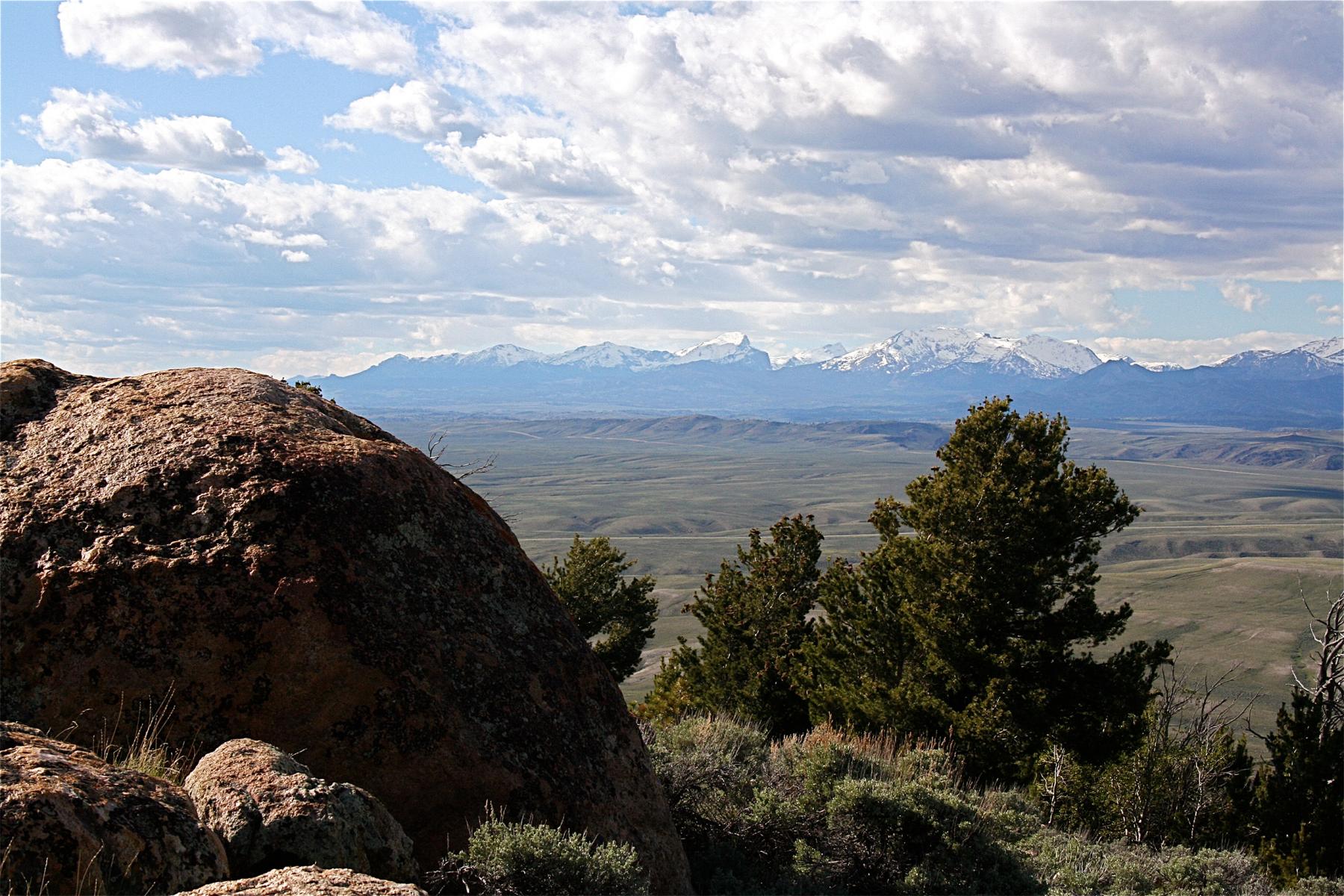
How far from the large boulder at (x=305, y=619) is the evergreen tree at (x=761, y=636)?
19.3 meters

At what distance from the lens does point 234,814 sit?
473 centimetres

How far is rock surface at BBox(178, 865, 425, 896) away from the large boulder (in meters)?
2.30

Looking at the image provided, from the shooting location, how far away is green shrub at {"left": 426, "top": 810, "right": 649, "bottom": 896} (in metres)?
5.23

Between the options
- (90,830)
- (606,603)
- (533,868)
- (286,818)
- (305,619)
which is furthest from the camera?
(606,603)

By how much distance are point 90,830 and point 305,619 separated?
256 cm

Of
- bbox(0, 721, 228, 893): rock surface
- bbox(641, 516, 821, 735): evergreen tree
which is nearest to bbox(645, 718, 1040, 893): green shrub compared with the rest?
bbox(0, 721, 228, 893): rock surface

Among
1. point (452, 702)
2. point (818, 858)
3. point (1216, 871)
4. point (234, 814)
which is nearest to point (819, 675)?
point (1216, 871)

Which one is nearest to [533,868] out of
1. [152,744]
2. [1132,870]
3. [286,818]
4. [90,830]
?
[286,818]

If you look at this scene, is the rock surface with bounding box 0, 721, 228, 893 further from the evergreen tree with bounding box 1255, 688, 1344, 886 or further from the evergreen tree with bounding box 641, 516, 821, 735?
the evergreen tree with bounding box 641, 516, 821, 735

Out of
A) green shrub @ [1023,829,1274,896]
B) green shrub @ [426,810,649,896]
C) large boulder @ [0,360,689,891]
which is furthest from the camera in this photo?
green shrub @ [1023,829,1274,896]

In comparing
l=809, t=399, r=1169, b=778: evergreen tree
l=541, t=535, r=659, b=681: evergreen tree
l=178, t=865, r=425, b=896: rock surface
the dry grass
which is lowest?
l=541, t=535, r=659, b=681: evergreen tree

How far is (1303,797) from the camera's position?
15859mm

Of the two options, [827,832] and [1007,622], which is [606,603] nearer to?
[1007,622]

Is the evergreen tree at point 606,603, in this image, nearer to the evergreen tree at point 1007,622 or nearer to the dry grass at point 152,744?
the evergreen tree at point 1007,622
